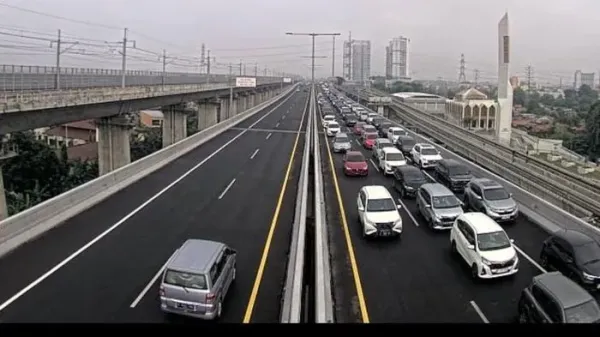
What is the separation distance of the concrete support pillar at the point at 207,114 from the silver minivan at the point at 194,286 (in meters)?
36.5

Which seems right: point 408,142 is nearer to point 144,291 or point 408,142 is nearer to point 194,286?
point 144,291

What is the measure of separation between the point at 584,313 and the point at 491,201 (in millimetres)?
5596

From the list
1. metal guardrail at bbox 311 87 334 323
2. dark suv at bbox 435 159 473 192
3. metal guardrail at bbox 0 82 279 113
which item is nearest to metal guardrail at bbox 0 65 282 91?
metal guardrail at bbox 0 82 279 113

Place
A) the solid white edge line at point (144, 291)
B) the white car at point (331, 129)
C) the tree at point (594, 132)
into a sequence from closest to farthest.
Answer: the solid white edge line at point (144, 291), the white car at point (331, 129), the tree at point (594, 132)

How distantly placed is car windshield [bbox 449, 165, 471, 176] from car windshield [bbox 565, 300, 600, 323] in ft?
29.1

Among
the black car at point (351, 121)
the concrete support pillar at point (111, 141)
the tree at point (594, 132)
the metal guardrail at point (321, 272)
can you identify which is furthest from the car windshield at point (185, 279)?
the black car at point (351, 121)

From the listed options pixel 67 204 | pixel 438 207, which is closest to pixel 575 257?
pixel 438 207

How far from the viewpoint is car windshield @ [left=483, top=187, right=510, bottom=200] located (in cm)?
1080

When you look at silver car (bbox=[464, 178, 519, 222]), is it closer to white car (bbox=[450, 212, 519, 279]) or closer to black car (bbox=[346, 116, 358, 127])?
white car (bbox=[450, 212, 519, 279])

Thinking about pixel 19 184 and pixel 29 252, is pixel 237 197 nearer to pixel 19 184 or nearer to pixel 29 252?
pixel 29 252

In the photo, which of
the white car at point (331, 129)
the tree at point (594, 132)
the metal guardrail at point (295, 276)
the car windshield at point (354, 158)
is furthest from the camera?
the tree at point (594, 132)

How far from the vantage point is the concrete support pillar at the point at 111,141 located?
2131 cm

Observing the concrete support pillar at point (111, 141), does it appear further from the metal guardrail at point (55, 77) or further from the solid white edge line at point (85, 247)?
the solid white edge line at point (85, 247)
